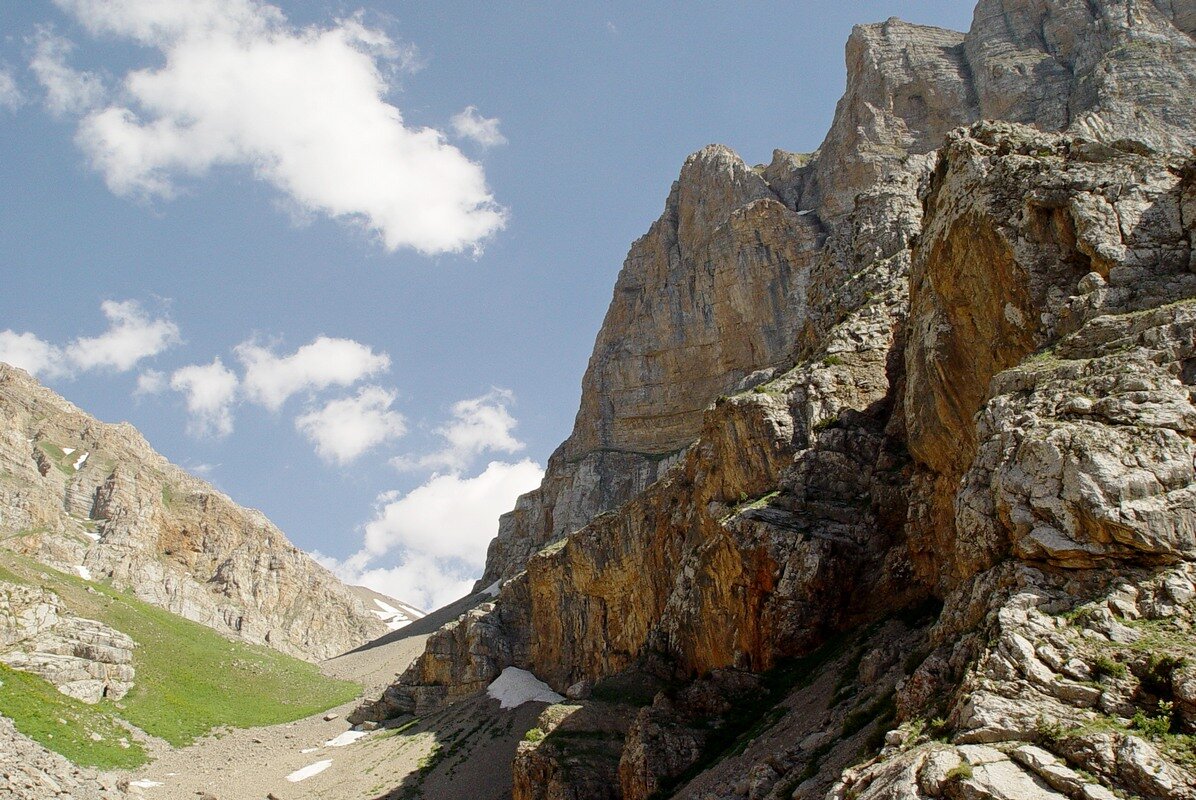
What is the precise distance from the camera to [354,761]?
237 ft

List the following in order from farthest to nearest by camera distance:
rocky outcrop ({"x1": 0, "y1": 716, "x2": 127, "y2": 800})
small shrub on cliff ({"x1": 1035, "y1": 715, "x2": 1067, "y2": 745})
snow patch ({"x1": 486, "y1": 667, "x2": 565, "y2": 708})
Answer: snow patch ({"x1": 486, "y1": 667, "x2": 565, "y2": 708})
rocky outcrop ({"x1": 0, "y1": 716, "x2": 127, "y2": 800})
small shrub on cliff ({"x1": 1035, "y1": 715, "x2": 1067, "y2": 745})

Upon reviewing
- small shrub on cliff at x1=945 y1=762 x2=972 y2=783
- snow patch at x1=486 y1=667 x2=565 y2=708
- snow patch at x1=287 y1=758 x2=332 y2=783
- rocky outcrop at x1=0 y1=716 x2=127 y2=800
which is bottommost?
snow patch at x1=287 y1=758 x2=332 y2=783

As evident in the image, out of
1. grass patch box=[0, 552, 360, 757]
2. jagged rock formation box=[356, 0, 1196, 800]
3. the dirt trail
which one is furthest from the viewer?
grass patch box=[0, 552, 360, 757]

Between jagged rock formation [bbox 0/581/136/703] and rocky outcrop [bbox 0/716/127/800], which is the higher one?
jagged rock formation [bbox 0/581/136/703]

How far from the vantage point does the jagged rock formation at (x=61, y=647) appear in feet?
235

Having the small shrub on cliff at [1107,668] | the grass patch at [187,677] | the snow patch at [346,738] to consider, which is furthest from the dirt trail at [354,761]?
the small shrub on cliff at [1107,668]

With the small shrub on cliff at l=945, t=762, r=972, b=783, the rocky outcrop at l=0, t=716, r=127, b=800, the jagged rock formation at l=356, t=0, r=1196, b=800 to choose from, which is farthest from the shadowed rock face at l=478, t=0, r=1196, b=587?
the small shrub on cliff at l=945, t=762, r=972, b=783

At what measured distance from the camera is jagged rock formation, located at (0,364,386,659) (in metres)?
131

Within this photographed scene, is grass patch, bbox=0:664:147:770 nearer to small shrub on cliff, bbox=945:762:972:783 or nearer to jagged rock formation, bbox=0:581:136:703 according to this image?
jagged rock formation, bbox=0:581:136:703

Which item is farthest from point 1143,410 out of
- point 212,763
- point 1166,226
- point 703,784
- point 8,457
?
point 8,457

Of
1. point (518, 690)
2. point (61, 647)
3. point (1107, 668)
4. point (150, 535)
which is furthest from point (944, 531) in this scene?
point (150, 535)

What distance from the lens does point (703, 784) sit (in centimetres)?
2834

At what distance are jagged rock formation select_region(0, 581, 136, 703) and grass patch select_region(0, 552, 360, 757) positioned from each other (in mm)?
2055

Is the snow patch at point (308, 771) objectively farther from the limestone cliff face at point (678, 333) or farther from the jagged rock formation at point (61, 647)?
the limestone cliff face at point (678, 333)
